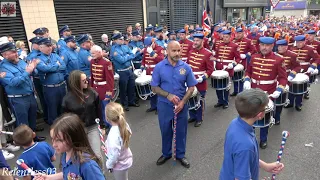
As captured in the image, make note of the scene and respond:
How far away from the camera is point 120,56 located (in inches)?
274

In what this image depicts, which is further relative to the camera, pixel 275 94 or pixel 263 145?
pixel 263 145

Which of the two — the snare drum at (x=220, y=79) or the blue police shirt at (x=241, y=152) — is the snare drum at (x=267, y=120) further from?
the blue police shirt at (x=241, y=152)

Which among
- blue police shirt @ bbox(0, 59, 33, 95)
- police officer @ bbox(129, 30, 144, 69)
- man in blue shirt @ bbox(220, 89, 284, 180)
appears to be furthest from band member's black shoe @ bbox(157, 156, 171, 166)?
police officer @ bbox(129, 30, 144, 69)

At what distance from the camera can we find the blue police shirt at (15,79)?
5016 millimetres

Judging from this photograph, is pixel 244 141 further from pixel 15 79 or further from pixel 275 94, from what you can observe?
pixel 15 79

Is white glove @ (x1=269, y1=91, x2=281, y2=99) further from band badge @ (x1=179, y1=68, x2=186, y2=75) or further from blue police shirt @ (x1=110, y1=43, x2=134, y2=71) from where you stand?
blue police shirt @ (x1=110, y1=43, x2=134, y2=71)

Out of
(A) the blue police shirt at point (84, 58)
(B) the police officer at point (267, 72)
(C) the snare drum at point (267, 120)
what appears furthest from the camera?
(A) the blue police shirt at point (84, 58)

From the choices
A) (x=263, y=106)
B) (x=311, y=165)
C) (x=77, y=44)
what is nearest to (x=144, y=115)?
(x=77, y=44)

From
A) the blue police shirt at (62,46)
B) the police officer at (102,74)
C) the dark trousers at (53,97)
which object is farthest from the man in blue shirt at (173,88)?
the blue police shirt at (62,46)

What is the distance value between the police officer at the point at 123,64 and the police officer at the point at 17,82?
223cm

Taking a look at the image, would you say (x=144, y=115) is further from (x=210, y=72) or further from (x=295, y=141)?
(x=295, y=141)

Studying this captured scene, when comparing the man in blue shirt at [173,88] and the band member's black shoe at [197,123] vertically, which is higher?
the man in blue shirt at [173,88]

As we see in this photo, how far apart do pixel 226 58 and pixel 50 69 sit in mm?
4575

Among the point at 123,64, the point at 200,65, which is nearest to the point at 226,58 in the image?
the point at 200,65
